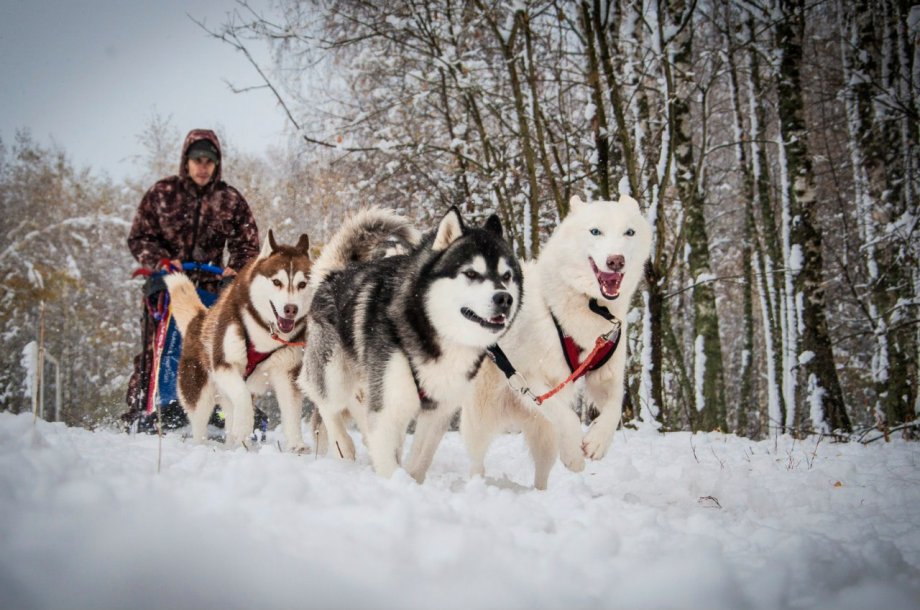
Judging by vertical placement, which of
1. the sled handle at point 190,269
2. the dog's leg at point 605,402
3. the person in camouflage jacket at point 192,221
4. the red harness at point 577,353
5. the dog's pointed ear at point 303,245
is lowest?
the dog's leg at point 605,402

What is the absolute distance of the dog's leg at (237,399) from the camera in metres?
3.86

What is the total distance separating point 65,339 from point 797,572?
77.6 ft

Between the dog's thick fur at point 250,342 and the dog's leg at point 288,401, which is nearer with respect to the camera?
the dog's thick fur at point 250,342

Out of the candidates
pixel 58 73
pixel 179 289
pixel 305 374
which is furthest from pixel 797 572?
pixel 58 73

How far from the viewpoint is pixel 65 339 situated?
19.9 m

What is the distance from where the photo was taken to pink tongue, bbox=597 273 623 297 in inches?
119

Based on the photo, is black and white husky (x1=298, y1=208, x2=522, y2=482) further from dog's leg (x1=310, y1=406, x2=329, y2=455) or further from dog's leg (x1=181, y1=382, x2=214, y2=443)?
dog's leg (x1=181, y1=382, x2=214, y2=443)

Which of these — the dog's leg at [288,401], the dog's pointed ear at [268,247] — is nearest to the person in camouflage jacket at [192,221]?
the dog's pointed ear at [268,247]

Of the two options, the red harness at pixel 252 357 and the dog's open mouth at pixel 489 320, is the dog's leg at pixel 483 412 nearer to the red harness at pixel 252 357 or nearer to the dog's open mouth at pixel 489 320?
the dog's open mouth at pixel 489 320

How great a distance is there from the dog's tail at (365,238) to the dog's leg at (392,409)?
4.24 ft

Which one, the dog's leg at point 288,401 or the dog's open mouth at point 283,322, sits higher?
the dog's open mouth at point 283,322

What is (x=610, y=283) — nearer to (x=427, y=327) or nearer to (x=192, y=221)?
(x=427, y=327)

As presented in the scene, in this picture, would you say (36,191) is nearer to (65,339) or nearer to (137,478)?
(65,339)


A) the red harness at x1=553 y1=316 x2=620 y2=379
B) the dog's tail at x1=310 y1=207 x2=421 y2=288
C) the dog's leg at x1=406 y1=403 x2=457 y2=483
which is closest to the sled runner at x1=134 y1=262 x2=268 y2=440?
the dog's tail at x1=310 y1=207 x2=421 y2=288
